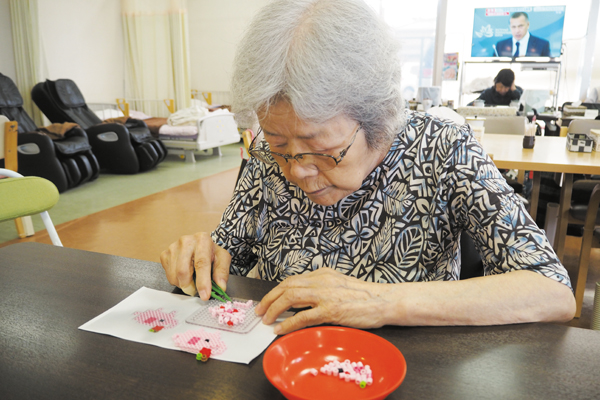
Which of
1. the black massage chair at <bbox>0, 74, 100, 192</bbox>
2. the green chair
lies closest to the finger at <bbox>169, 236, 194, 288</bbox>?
the green chair

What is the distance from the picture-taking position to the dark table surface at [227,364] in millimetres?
611

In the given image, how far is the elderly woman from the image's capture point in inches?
31.3

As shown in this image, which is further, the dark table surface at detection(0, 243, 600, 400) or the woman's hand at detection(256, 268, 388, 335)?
the woman's hand at detection(256, 268, 388, 335)

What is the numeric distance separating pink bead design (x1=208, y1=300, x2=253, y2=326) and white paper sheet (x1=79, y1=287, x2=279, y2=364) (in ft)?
0.09

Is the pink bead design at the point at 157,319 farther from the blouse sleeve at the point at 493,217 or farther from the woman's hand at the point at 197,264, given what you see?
the blouse sleeve at the point at 493,217

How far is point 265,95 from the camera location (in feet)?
2.69

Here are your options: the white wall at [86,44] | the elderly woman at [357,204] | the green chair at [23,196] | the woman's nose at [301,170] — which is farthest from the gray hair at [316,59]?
the white wall at [86,44]

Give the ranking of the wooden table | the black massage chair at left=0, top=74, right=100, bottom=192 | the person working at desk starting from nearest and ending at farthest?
the wooden table, the black massage chair at left=0, top=74, right=100, bottom=192, the person working at desk

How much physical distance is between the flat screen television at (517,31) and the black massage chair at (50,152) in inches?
225

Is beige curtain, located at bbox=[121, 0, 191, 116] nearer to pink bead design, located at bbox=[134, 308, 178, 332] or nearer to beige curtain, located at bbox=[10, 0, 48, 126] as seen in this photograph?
beige curtain, located at bbox=[10, 0, 48, 126]

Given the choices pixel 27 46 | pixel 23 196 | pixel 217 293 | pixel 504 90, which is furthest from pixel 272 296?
pixel 27 46

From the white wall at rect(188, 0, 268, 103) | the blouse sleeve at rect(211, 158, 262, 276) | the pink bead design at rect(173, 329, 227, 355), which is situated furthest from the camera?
the white wall at rect(188, 0, 268, 103)

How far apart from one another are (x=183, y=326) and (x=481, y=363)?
50 cm

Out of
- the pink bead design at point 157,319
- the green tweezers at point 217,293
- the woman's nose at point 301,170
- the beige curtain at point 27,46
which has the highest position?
the beige curtain at point 27,46
